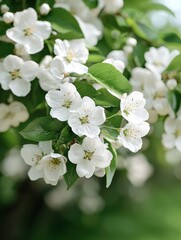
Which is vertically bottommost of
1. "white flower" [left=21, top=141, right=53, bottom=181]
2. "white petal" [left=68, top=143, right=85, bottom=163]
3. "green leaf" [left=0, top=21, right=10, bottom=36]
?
"white flower" [left=21, top=141, right=53, bottom=181]

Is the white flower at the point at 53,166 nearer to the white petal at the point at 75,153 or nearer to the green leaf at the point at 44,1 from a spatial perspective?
the white petal at the point at 75,153

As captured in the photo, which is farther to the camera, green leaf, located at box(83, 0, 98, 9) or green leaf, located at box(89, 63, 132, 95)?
green leaf, located at box(83, 0, 98, 9)

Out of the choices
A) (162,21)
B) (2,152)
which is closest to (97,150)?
(2,152)

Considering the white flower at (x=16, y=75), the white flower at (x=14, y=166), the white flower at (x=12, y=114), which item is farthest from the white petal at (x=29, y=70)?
the white flower at (x=14, y=166)

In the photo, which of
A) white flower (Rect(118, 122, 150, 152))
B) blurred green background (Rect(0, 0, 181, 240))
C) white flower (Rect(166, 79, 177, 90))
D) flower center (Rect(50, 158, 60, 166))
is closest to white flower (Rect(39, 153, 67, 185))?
flower center (Rect(50, 158, 60, 166))

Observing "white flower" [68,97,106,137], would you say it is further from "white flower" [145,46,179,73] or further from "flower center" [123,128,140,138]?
"white flower" [145,46,179,73]

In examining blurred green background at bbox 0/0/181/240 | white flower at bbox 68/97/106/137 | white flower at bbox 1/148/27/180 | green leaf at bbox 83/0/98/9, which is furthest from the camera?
blurred green background at bbox 0/0/181/240

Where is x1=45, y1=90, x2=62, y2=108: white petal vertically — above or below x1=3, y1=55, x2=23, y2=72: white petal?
above
